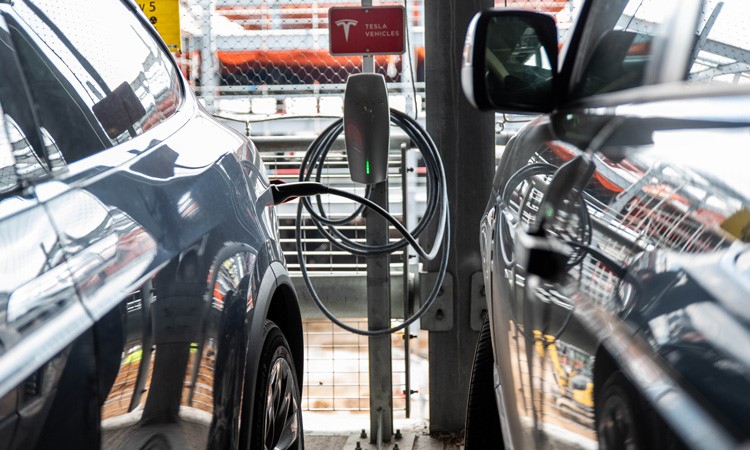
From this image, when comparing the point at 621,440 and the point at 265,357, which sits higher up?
the point at 621,440

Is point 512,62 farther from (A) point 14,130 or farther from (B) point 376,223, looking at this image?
(B) point 376,223

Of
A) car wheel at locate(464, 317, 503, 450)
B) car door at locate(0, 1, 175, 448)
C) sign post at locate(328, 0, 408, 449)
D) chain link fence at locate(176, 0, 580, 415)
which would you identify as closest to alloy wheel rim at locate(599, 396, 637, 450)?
car door at locate(0, 1, 175, 448)

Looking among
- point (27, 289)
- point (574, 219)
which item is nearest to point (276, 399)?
point (574, 219)


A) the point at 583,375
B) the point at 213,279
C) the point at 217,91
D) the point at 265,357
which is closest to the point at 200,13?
the point at 217,91

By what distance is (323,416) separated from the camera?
505cm

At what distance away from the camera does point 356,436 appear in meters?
4.70

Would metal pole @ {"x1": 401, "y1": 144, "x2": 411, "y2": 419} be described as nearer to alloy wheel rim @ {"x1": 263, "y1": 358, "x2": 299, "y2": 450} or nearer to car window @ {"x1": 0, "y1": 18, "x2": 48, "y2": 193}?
alloy wheel rim @ {"x1": 263, "y1": 358, "x2": 299, "y2": 450}

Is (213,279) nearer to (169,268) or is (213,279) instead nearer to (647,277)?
(169,268)

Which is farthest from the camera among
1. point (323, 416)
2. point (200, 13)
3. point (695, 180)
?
point (200, 13)

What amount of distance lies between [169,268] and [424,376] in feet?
14.2

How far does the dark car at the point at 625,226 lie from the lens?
3.03 feet

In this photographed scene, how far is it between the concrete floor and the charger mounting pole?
9 cm

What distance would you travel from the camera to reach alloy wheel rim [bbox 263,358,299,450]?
2.56m

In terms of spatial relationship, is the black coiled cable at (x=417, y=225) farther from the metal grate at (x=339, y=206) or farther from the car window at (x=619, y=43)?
the car window at (x=619, y=43)
